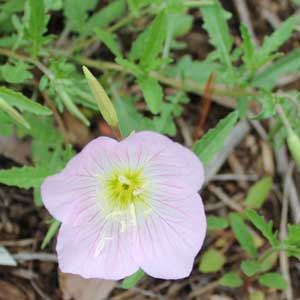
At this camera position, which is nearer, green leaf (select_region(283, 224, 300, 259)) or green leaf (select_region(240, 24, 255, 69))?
green leaf (select_region(283, 224, 300, 259))

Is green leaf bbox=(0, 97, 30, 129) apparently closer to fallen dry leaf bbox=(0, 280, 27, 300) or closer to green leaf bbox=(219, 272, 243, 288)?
fallen dry leaf bbox=(0, 280, 27, 300)

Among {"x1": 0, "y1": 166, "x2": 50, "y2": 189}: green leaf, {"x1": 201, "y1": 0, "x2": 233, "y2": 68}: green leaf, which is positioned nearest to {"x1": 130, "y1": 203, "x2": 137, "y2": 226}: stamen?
{"x1": 0, "y1": 166, "x2": 50, "y2": 189}: green leaf

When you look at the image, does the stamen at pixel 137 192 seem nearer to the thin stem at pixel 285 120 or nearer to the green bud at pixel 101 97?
the green bud at pixel 101 97

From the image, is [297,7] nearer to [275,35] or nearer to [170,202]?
[275,35]

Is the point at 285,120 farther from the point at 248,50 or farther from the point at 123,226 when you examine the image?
the point at 123,226

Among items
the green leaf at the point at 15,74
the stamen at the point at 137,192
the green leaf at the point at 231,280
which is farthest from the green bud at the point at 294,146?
the green leaf at the point at 15,74

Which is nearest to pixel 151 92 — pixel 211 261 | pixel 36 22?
pixel 36 22

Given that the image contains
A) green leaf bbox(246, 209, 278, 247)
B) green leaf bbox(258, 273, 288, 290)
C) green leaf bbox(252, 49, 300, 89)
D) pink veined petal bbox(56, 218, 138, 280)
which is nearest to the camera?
pink veined petal bbox(56, 218, 138, 280)

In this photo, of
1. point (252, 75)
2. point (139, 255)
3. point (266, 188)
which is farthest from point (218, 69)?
point (139, 255)
